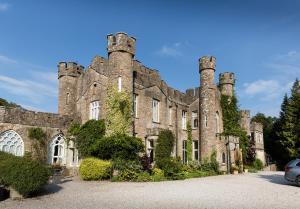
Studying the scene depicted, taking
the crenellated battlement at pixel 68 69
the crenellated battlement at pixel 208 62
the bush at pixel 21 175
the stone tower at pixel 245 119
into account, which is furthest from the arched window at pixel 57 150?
the stone tower at pixel 245 119

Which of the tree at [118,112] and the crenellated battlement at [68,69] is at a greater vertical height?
the crenellated battlement at [68,69]

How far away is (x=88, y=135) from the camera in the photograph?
2255cm

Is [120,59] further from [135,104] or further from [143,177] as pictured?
[143,177]

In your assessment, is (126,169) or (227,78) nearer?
(126,169)

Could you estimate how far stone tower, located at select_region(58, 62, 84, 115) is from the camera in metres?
26.6

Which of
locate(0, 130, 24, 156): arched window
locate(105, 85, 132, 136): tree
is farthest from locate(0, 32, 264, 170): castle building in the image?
locate(105, 85, 132, 136): tree

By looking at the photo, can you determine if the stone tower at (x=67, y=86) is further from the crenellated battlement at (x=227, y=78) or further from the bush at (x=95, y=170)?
the crenellated battlement at (x=227, y=78)

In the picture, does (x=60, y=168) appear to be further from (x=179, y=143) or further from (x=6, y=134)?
(x=179, y=143)

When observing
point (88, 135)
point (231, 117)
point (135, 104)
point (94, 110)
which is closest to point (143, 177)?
point (88, 135)

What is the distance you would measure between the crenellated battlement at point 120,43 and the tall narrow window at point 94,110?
13.9 ft

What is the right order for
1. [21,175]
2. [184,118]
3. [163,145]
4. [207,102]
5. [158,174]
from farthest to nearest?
[184,118] < [207,102] < [163,145] < [158,174] < [21,175]

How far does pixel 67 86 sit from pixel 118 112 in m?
7.19

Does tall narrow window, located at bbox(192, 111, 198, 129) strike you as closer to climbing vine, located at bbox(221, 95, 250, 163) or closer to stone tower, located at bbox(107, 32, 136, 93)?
climbing vine, located at bbox(221, 95, 250, 163)

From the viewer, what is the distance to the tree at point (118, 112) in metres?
21.5
